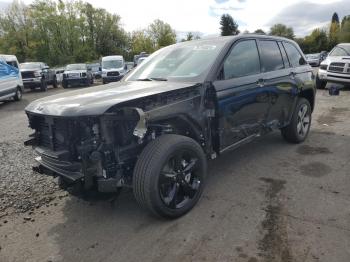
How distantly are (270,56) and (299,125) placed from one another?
60.3 inches

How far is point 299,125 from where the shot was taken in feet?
19.5

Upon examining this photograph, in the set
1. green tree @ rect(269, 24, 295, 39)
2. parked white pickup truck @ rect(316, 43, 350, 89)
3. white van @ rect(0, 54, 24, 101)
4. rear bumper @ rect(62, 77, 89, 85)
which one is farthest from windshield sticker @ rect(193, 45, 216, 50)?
green tree @ rect(269, 24, 295, 39)

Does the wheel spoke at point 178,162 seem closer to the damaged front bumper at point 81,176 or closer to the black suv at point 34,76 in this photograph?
the damaged front bumper at point 81,176

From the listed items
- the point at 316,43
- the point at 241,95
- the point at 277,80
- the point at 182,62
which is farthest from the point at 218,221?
the point at 316,43

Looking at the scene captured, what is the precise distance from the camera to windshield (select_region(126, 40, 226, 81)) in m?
4.07

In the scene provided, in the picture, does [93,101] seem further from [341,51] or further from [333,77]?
[341,51]

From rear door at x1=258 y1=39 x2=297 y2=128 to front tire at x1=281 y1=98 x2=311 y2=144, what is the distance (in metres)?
0.23

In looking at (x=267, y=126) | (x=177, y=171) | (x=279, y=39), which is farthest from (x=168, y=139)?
(x=279, y=39)

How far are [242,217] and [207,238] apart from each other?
1.74 feet

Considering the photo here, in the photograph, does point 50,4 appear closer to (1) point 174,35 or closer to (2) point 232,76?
(1) point 174,35

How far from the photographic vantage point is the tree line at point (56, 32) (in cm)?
4722

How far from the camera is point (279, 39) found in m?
5.51

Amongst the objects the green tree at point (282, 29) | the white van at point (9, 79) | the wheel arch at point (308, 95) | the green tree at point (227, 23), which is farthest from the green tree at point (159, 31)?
the wheel arch at point (308, 95)

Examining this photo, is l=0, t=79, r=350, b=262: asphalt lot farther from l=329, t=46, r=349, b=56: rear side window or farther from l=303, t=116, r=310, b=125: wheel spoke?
l=329, t=46, r=349, b=56: rear side window
